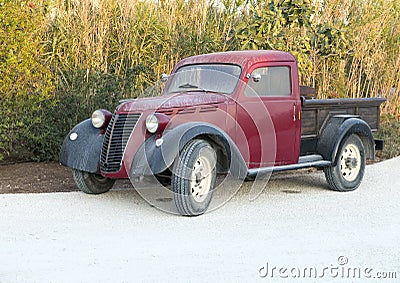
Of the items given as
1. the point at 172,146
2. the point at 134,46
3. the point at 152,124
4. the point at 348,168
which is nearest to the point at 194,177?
the point at 172,146

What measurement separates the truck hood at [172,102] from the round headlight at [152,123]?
9.4 inches

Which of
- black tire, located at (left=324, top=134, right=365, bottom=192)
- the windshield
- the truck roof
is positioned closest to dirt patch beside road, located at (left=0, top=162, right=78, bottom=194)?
the windshield

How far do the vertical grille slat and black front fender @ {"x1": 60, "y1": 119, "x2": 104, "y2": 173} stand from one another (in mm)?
176

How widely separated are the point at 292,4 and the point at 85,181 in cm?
502

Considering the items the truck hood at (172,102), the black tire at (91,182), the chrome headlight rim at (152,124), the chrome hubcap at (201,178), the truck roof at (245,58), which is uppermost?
the truck roof at (245,58)

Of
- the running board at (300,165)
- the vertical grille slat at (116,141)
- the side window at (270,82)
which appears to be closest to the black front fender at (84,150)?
the vertical grille slat at (116,141)

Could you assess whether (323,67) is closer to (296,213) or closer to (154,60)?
(154,60)

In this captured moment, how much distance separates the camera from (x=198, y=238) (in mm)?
5156

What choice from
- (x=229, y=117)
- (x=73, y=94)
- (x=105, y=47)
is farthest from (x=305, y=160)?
(x=105, y=47)

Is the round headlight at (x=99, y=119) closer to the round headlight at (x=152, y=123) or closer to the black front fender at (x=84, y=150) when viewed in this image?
the black front fender at (x=84, y=150)

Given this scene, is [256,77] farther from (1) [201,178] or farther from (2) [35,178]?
(2) [35,178]

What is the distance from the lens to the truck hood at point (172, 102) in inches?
246

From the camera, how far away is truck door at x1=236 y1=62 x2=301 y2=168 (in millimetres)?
6643

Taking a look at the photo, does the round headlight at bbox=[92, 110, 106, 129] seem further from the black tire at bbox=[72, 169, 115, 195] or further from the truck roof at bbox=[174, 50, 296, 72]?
the truck roof at bbox=[174, 50, 296, 72]
